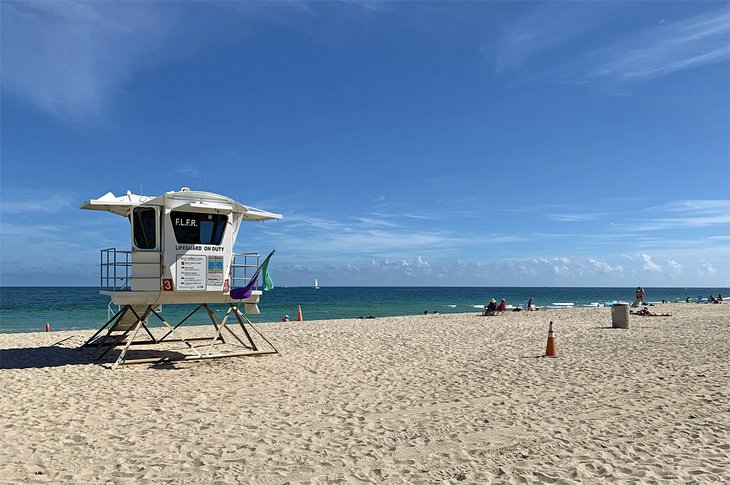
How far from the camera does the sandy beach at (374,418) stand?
585 centimetres

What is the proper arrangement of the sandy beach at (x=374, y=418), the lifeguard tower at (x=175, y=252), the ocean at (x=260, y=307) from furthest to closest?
the ocean at (x=260, y=307)
the lifeguard tower at (x=175, y=252)
the sandy beach at (x=374, y=418)

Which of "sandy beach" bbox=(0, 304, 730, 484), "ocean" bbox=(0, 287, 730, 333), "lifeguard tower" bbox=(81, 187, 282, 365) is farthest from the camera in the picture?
"ocean" bbox=(0, 287, 730, 333)

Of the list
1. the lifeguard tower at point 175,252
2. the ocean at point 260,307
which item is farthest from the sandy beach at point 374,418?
the ocean at point 260,307

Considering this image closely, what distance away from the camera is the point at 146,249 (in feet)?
41.1

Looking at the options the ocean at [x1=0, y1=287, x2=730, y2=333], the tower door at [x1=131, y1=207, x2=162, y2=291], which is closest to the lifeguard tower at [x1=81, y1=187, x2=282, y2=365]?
the tower door at [x1=131, y1=207, x2=162, y2=291]

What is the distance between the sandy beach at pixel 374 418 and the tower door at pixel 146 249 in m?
2.03

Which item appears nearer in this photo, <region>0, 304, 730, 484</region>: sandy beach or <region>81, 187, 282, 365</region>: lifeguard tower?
<region>0, 304, 730, 484</region>: sandy beach

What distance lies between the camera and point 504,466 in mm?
5891

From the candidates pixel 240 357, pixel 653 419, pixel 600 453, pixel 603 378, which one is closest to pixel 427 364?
pixel 603 378

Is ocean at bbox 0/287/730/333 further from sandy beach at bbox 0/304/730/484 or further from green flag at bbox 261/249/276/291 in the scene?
sandy beach at bbox 0/304/730/484

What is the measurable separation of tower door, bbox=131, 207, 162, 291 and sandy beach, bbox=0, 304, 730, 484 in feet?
6.67

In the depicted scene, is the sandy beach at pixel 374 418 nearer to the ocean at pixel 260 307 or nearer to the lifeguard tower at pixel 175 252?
the lifeguard tower at pixel 175 252

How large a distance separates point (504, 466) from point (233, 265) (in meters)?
9.26

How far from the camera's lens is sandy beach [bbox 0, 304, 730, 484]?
230 inches
